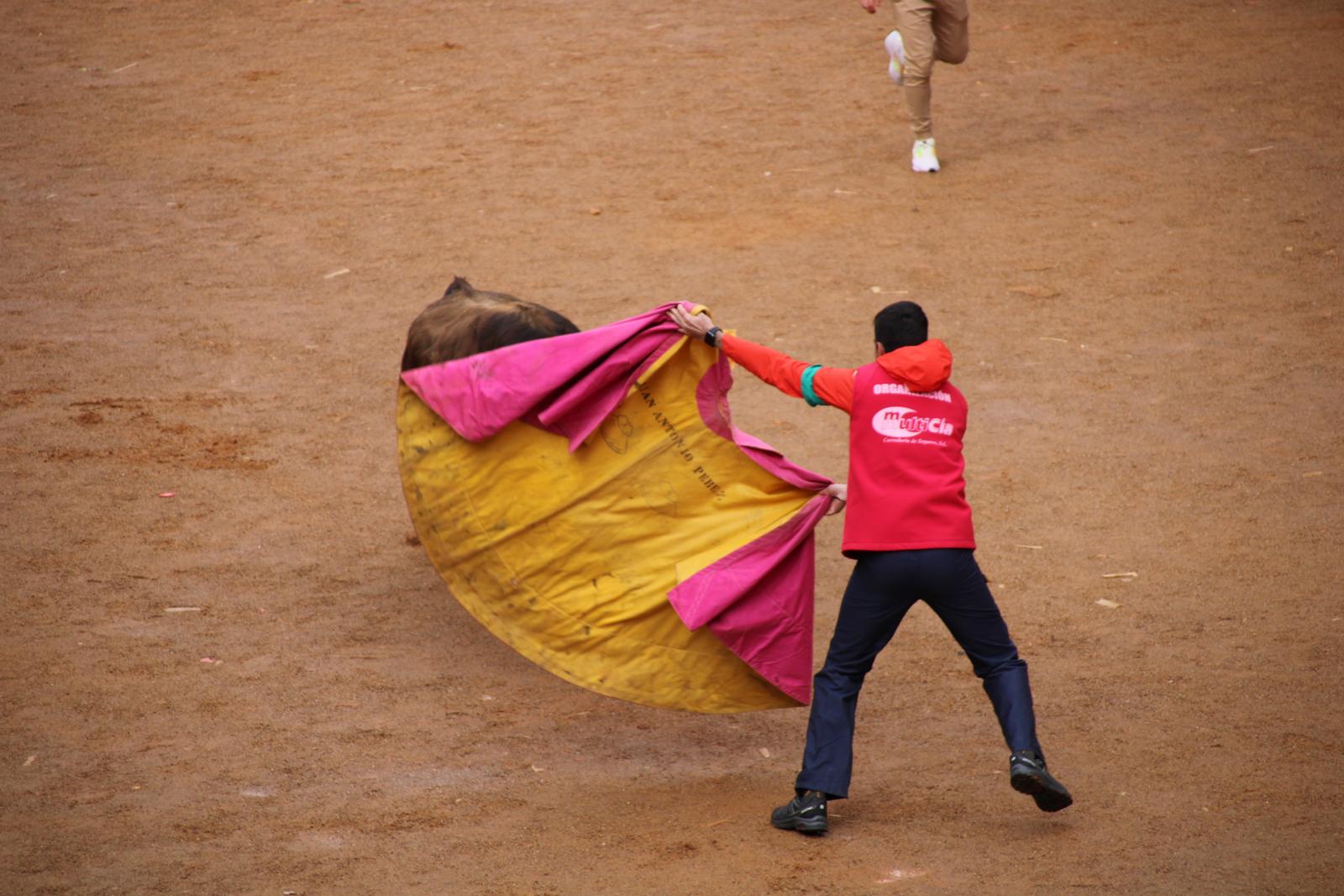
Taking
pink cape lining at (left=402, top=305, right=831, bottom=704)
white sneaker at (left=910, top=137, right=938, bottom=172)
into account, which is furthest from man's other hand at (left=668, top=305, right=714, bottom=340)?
white sneaker at (left=910, top=137, right=938, bottom=172)

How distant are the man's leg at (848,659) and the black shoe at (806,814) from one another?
4 cm

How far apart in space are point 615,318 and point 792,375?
4503mm

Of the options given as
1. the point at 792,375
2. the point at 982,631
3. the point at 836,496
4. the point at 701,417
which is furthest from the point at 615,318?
the point at 982,631

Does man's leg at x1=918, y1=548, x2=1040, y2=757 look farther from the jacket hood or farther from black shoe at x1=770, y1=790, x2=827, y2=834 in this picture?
black shoe at x1=770, y1=790, x2=827, y2=834

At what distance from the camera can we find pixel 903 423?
15.9 feet

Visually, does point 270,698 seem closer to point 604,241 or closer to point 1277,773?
point 1277,773

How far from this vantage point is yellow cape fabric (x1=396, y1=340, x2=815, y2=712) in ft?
18.0

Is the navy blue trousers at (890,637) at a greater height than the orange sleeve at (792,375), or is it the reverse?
the orange sleeve at (792,375)

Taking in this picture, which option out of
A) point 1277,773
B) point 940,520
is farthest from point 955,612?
point 1277,773

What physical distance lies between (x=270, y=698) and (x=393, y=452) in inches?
94.5

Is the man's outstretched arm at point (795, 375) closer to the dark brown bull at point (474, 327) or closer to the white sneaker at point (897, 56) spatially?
the dark brown bull at point (474, 327)

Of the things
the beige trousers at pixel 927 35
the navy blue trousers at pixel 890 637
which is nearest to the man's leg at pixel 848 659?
the navy blue trousers at pixel 890 637

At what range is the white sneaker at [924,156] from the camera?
38.4 feet

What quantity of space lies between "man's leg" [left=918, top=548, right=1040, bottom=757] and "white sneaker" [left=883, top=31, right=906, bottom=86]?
7.30m
